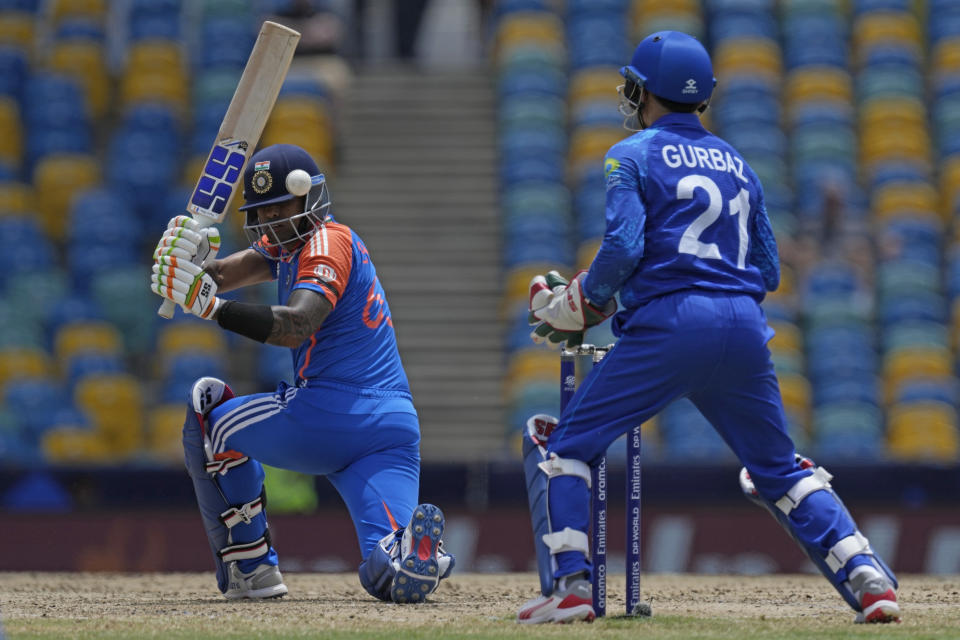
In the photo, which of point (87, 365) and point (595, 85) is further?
point (595, 85)

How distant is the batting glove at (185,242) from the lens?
5891 mm

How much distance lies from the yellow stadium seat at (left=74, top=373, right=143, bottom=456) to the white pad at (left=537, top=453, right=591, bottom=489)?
22.9 feet

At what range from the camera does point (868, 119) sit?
13914 millimetres

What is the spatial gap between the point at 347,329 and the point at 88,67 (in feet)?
30.3

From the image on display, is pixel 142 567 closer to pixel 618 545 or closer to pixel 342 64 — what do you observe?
pixel 618 545

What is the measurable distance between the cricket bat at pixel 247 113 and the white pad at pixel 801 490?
2594mm

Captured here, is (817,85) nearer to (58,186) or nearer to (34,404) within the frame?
(58,186)

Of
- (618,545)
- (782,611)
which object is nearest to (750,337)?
(782,611)

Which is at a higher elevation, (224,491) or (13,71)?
(13,71)

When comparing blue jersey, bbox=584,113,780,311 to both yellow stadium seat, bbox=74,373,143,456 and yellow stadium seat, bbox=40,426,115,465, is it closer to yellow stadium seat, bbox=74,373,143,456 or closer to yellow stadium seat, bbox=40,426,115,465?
yellow stadium seat, bbox=40,426,115,465

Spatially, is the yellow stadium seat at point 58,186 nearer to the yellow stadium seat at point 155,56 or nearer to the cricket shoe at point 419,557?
the yellow stadium seat at point 155,56

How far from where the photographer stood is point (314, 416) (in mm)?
6168

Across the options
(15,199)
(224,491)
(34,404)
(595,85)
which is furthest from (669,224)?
(15,199)

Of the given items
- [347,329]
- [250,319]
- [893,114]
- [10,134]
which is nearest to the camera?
[250,319]
